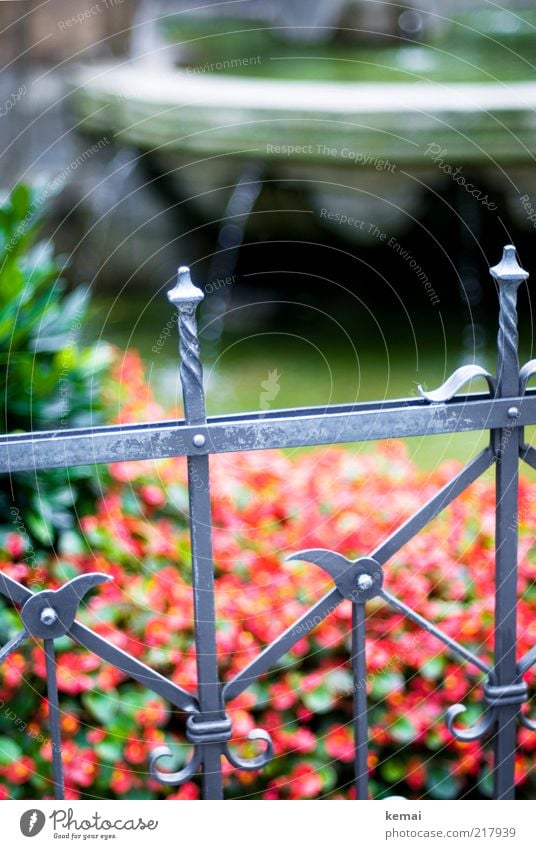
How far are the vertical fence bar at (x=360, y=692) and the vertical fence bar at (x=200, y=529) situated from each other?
21cm

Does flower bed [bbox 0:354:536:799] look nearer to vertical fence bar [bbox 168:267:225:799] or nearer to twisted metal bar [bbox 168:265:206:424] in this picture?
vertical fence bar [bbox 168:267:225:799]

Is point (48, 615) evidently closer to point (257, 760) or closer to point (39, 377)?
point (257, 760)

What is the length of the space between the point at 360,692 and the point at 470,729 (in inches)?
8.3

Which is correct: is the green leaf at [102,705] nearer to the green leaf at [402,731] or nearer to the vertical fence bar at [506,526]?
the green leaf at [402,731]

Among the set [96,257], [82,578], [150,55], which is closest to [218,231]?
[96,257]

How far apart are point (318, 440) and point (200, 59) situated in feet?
17.5

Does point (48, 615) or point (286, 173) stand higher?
point (286, 173)

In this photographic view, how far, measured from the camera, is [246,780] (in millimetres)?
2078

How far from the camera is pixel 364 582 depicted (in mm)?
1577

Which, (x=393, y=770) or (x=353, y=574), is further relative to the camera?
(x=393, y=770)

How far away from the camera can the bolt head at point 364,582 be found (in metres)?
1.58

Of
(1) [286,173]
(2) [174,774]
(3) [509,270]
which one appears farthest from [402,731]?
(1) [286,173]

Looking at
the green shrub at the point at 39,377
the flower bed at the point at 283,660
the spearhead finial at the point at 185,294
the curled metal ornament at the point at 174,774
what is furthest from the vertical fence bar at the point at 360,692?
the green shrub at the point at 39,377

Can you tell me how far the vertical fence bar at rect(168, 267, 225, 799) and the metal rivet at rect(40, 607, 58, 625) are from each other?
208 millimetres
